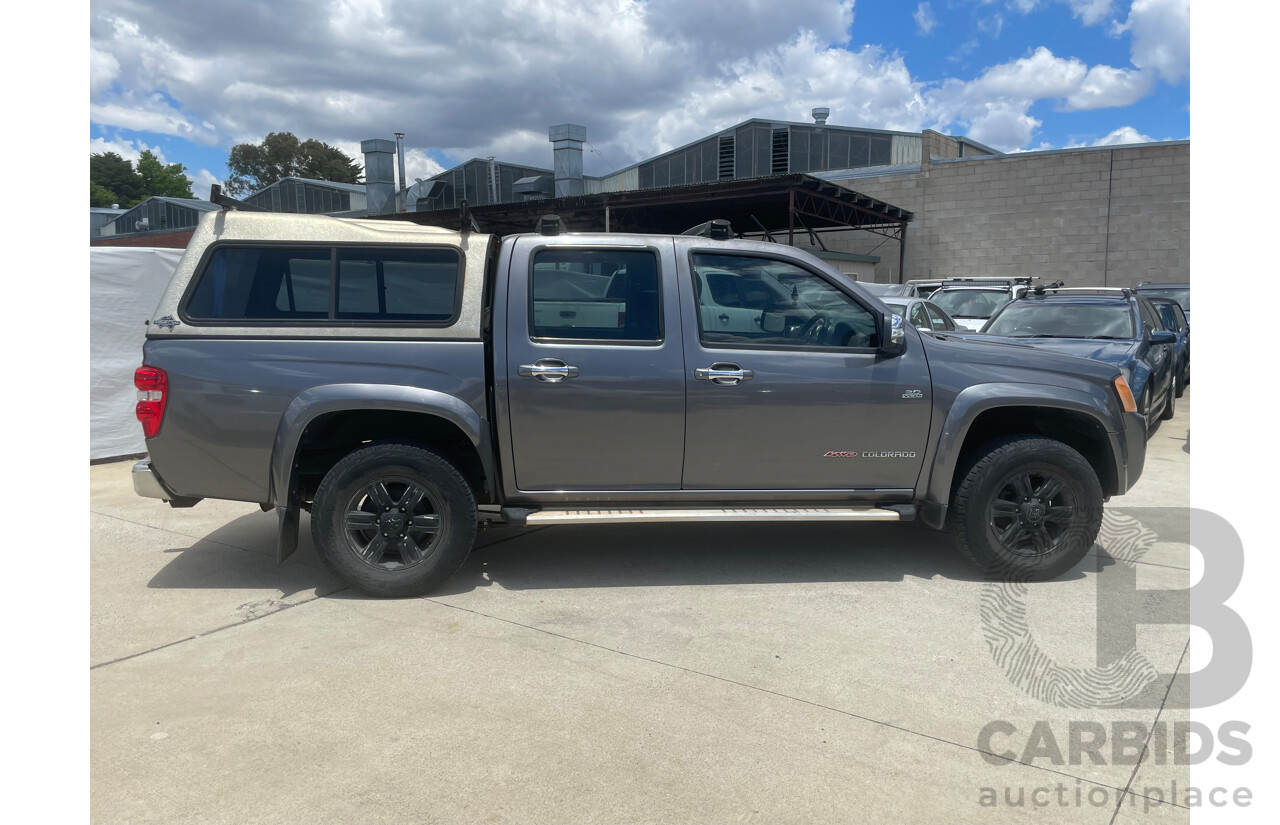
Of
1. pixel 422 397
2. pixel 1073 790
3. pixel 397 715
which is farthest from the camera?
pixel 422 397

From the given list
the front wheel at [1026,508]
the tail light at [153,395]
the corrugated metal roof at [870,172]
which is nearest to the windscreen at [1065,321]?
the front wheel at [1026,508]

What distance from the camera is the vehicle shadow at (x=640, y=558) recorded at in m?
5.04

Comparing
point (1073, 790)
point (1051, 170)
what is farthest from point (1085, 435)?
point (1051, 170)

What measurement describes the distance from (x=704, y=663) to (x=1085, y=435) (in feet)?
9.33

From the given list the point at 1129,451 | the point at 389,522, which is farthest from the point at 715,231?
the point at 1129,451

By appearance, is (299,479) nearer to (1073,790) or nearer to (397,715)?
(397,715)

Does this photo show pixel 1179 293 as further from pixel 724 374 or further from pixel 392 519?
pixel 392 519

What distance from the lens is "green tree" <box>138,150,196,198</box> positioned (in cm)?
8831

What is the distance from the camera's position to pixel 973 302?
14.2 metres

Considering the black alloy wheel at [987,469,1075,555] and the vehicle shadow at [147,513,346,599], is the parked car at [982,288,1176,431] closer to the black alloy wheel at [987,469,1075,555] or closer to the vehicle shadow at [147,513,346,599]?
the black alloy wheel at [987,469,1075,555]

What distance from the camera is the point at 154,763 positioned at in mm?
3045

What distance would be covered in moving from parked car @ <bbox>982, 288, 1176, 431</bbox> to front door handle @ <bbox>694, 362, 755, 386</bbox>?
193 inches

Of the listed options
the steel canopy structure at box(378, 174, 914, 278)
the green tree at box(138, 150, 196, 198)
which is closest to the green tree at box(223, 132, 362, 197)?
the green tree at box(138, 150, 196, 198)

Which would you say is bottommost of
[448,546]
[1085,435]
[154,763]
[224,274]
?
[154,763]
